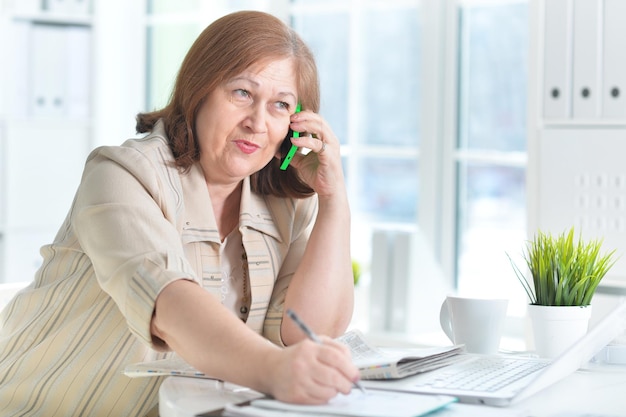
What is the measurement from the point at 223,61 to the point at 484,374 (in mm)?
752

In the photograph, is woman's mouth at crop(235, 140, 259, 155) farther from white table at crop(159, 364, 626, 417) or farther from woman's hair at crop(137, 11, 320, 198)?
white table at crop(159, 364, 626, 417)

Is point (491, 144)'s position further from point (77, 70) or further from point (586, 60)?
point (77, 70)

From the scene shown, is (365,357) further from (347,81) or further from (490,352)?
(347,81)

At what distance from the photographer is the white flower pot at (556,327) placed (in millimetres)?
1638

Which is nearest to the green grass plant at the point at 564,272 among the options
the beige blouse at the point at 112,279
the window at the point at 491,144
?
the beige blouse at the point at 112,279

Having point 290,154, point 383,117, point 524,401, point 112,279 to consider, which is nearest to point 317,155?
point 290,154

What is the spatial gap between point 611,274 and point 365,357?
1.35m

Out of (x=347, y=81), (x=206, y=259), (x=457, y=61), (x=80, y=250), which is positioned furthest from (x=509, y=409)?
(x=347, y=81)

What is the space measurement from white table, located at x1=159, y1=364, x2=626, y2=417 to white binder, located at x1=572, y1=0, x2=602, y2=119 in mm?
1324

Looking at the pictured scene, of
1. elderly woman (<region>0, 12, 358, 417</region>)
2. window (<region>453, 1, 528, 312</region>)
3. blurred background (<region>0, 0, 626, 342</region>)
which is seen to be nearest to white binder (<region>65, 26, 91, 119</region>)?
blurred background (<region>0, 0, 626, 342</region>)

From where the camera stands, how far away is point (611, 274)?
256 cm

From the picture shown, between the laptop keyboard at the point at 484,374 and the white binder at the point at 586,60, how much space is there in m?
1.27

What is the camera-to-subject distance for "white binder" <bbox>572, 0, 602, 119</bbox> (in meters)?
2.59

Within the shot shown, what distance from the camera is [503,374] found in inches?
55.6
